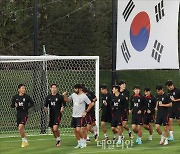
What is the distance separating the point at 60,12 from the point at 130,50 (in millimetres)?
17928

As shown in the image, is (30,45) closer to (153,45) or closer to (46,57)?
(153,45)

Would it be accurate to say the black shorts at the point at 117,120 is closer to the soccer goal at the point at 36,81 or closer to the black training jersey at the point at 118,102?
the black training jersey at the point at 118,102

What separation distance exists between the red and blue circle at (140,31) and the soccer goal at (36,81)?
2331 mm

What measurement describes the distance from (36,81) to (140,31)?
4.71m

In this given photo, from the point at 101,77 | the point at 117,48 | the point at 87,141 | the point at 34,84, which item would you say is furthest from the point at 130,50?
the point at 101,77

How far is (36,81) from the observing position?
2477 cm

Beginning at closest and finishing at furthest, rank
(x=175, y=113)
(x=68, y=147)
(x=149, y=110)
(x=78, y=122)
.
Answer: (x=78, y=122), (x=68, y=147), (x=149, y=110), (x=175, y=113)

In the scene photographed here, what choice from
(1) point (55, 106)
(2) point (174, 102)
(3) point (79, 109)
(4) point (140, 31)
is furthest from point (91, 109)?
(4) point (140, 31)

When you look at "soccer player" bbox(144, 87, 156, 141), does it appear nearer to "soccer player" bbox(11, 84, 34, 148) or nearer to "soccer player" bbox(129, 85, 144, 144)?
"soccer player" bbox(129, 85, 144, 144)

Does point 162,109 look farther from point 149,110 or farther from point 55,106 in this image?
point 55,106

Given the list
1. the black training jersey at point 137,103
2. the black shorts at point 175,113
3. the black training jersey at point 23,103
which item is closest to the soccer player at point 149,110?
the black training jersey at point 137,103

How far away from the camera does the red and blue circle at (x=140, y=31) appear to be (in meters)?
26.3

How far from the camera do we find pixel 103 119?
21.4 m

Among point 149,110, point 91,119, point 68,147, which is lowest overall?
point 68,147
